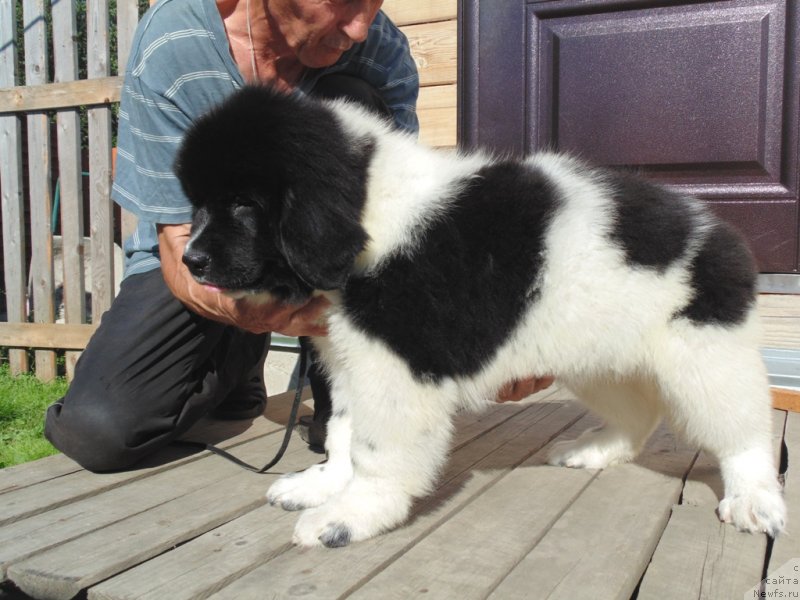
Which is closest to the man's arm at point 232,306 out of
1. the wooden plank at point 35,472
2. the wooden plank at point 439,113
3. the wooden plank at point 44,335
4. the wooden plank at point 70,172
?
the wooden plank at point 35,472

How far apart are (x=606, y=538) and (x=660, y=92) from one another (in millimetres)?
2827

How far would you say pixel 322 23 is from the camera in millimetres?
2502

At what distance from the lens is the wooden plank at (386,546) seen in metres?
1.66

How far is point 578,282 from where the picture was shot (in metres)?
1.97

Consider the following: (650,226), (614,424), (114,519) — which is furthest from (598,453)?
(114,519)

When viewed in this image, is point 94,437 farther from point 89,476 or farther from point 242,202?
point 242,202

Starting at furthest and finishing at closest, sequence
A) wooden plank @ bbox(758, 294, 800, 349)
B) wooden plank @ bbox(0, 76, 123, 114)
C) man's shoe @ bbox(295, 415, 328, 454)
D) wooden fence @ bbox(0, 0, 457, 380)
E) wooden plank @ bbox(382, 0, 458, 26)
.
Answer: wooden fence @ bbox(0, 0, 457, 380) → wooden plank @ bbox(0, 76, 123, 114) → wooden plank @ bbox(382, 0, 458, 26) → wooden plank @ bbox(758, 294, 800, 349) → man's shoe @ bbox(295, 415, 328, 454)

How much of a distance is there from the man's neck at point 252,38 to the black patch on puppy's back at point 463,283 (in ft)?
3.71

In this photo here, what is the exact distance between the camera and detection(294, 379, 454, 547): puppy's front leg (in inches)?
73.6

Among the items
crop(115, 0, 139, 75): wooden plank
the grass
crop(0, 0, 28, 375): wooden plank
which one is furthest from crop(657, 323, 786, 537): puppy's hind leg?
crop(0, 0, 28, 375): wooden plank

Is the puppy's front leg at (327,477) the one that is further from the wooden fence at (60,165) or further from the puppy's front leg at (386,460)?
the wooden fence at (60,165)

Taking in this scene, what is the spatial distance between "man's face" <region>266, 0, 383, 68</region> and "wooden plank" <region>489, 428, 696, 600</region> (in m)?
1.80

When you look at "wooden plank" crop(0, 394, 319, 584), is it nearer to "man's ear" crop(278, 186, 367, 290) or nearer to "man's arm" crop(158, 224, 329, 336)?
"man's arm" crop(158, 224, 329, 336)

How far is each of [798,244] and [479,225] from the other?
8.49 ft
